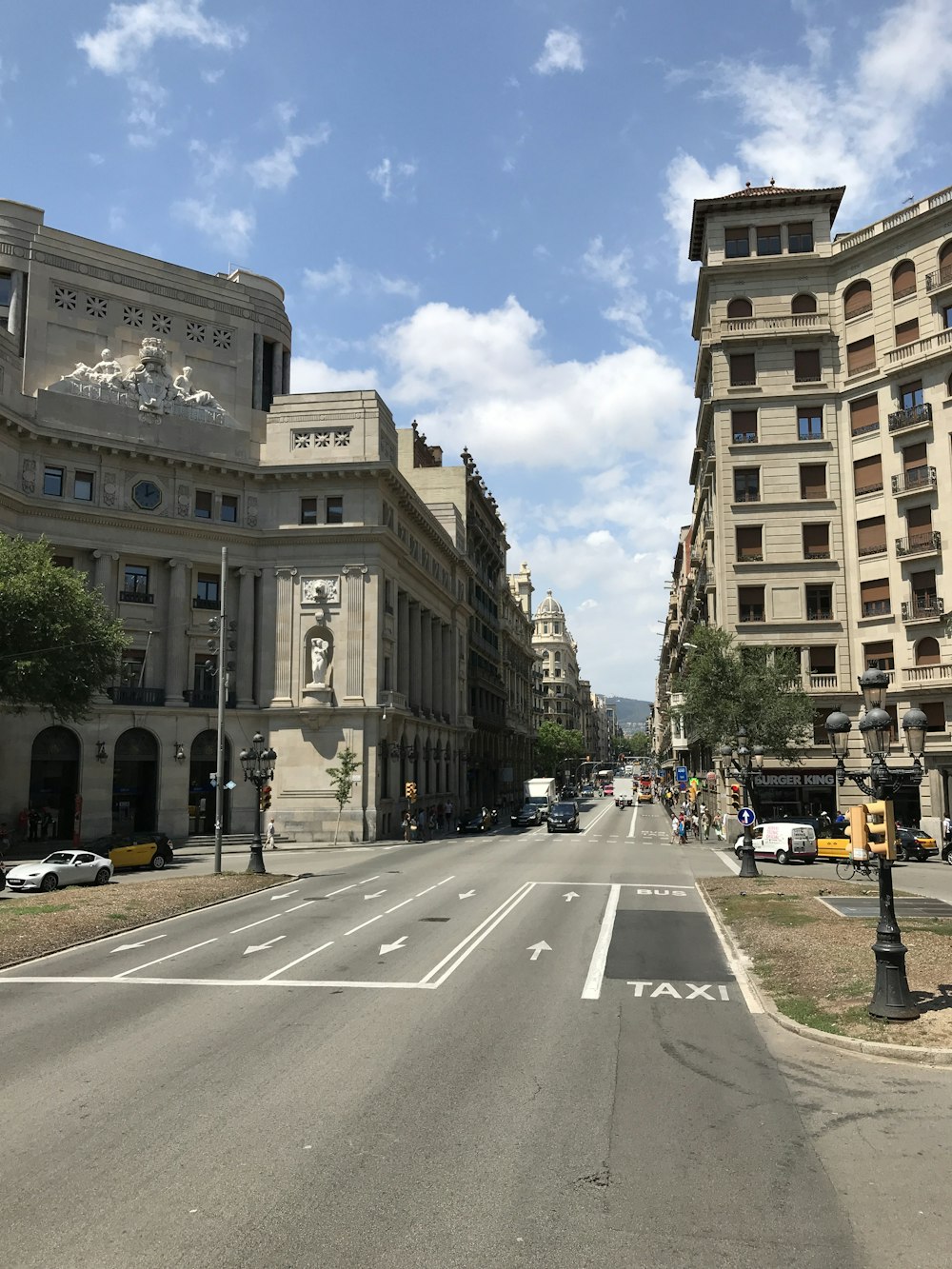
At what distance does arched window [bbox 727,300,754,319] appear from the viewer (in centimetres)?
5469

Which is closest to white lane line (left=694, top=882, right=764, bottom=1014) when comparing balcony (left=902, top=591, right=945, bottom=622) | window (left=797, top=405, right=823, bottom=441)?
balcony (left=902, top=591, right=945, bottom=622)

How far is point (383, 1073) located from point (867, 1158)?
16.5 ft

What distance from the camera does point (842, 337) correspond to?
52625mm

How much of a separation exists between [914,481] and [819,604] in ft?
25.9

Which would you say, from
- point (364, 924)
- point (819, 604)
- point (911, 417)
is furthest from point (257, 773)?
point (911, 417)

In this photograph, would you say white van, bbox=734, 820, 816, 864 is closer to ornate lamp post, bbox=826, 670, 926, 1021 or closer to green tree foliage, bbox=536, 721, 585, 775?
ornate lamp post, bbox=826, 670, 926, 1021

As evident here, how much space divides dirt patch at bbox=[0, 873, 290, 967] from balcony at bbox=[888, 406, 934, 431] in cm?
3841

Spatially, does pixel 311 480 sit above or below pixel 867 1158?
above

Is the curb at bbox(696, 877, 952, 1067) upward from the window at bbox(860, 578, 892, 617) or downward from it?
downward

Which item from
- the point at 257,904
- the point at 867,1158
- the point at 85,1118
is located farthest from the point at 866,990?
the point at 257,904

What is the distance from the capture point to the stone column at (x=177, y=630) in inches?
2066

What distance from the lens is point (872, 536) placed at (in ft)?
165

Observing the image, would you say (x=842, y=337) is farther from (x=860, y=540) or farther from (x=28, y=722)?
(x=28, y=722)

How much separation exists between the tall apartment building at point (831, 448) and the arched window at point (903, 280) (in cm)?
10
